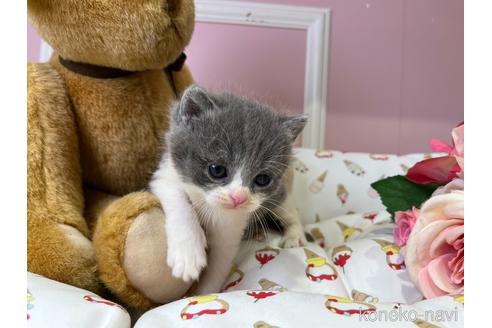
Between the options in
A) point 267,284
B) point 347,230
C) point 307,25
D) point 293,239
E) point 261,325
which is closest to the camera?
point 261,325

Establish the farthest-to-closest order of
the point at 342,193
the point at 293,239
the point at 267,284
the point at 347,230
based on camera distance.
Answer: the point at 342,193
the point at 347,230
the point at 293,239
the point at 267,284

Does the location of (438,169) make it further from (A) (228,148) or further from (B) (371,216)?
(A) (228,148)

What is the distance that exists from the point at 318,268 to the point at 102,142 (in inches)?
19.4

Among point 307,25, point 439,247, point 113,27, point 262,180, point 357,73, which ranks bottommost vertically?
point 439,247

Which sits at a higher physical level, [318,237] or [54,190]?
[54,190]

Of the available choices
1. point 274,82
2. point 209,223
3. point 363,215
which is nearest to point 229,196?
point 209,223

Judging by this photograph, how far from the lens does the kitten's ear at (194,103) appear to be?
0.80 metres

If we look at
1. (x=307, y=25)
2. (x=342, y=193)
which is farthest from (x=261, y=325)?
(x=307, y=25)

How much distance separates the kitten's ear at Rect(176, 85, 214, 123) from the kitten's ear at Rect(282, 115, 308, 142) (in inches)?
6.1

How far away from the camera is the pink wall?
48.7 inches

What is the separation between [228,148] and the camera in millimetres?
774

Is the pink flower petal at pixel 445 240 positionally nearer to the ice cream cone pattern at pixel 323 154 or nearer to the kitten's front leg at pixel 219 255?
the kitten's front leg at pixel 219 255

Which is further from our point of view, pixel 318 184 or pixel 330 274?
pixel 318 184
